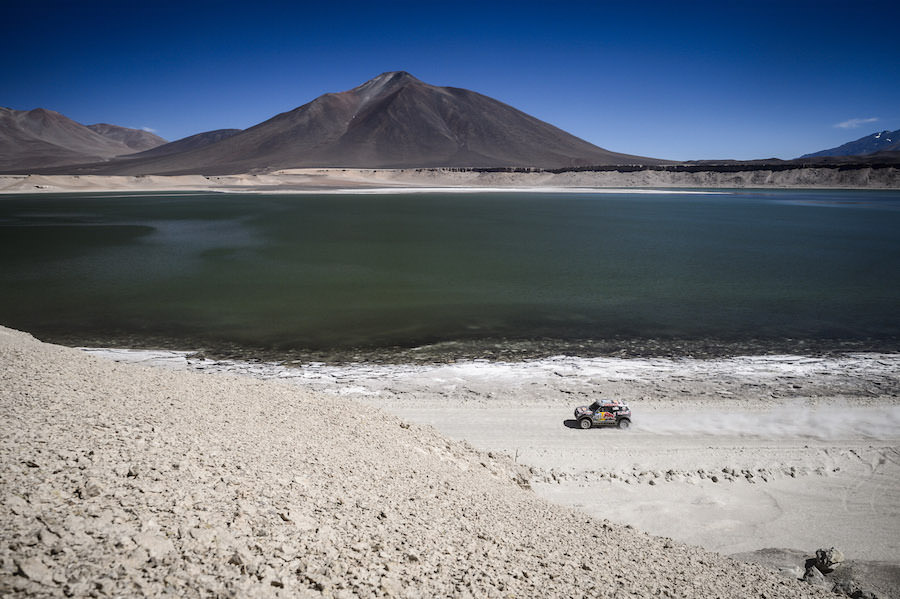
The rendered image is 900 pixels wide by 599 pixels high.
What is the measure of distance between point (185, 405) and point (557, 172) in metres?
134

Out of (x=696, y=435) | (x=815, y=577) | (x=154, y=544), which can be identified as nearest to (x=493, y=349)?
(x=696, y=435)

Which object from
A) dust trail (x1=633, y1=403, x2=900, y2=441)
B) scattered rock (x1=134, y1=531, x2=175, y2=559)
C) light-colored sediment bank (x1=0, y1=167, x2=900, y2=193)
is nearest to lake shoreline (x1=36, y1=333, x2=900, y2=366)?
dust trail (x1=633, y1=403, x2=900, y2=441)

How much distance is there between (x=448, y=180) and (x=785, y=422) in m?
127

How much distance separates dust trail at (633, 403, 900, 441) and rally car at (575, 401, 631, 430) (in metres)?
0.34

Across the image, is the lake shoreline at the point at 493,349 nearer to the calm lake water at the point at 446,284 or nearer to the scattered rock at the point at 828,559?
the calm lake water at the point at 446,284

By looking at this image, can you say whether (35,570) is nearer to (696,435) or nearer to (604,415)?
(604,415)

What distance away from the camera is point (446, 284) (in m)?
23.8

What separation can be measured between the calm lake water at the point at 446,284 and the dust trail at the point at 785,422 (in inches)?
181

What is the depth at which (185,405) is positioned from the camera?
25.0 ft

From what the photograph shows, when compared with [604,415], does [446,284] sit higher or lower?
higher

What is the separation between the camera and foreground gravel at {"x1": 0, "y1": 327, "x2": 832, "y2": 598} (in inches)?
154

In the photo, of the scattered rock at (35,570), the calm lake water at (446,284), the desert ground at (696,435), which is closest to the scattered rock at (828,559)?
the desert ground at (696,435)

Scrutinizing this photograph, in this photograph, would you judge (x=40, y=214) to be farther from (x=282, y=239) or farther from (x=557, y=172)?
(x=557, y=172)

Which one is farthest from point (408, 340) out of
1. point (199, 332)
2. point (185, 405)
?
point (185, 405)
